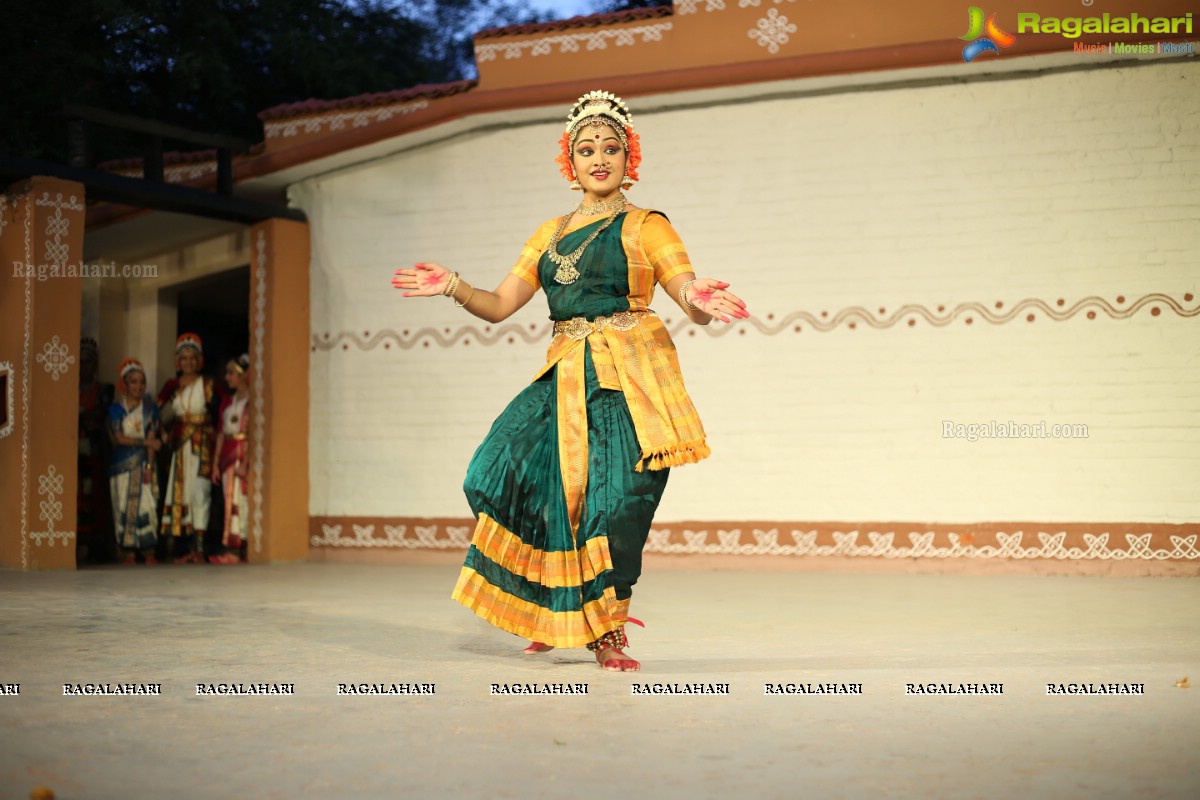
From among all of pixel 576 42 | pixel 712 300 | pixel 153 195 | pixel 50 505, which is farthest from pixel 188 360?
pixel 712 300

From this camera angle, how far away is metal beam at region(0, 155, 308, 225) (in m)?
7.92

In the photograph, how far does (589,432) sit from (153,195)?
5.24m

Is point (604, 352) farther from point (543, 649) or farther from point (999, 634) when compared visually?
point (999, 634)

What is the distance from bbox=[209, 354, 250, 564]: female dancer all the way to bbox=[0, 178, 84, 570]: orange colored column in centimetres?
132

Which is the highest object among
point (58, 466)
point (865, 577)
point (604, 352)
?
point (604, 352)

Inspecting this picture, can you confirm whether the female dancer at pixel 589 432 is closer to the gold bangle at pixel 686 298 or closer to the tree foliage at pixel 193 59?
the gold bangle at pixel 686 298

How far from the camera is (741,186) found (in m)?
8.34

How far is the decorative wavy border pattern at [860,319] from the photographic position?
7.54 meters

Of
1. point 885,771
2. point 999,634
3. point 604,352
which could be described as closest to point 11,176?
point 604,352

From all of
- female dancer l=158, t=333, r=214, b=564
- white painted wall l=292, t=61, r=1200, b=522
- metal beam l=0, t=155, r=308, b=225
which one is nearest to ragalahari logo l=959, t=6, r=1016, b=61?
white painted wall l=292, t=61, r=1200, b=522

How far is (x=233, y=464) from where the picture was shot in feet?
30.7

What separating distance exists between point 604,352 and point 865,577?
12.4 ft

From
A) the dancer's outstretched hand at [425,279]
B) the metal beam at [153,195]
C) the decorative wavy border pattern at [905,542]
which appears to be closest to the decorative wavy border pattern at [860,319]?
the metal beam at [153,195]

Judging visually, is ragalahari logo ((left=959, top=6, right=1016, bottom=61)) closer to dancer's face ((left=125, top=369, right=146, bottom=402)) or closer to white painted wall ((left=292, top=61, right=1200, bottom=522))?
white painted wall ((left=292, top=61, right=1200, bottom=522))
